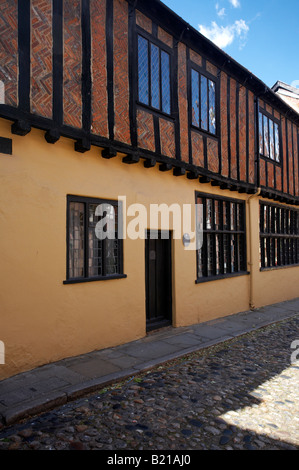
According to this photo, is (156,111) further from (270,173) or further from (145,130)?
(270,173)

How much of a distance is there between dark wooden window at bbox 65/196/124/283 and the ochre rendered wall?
0.14 meters

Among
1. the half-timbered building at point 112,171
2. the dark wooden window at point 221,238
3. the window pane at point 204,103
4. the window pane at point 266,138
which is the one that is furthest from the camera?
the window pane at point 266,138

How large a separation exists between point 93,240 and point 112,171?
1302mm

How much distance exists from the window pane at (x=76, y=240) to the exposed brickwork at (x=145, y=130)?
6.08ft

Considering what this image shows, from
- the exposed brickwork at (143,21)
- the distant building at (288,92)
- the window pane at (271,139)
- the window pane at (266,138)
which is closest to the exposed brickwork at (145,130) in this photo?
the exposed brickwork at (143,21)

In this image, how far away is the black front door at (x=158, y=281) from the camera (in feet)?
23.3

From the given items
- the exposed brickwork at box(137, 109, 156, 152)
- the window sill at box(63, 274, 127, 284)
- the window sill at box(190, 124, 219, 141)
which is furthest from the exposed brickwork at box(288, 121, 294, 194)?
the window sill at box(63, 274, 127, 284)

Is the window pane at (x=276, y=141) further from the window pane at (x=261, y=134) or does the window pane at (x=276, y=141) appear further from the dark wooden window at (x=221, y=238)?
the dark wooden window at (x=221, y=238)

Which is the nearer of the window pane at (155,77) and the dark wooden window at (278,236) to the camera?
the window pane at (155,77)

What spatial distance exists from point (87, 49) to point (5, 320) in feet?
14.6

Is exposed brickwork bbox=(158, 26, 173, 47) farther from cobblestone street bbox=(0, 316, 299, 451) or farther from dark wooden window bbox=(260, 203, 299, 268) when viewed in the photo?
cobblestone street bbox=(0, 316, 299, 451)

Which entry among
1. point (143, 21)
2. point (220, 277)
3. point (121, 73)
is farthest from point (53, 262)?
point (143, 21)

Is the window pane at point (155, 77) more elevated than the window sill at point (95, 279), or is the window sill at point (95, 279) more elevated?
the window pane at point (155, 77)
